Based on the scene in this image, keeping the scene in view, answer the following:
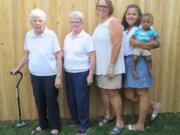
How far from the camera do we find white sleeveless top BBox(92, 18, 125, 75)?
11.1 ft

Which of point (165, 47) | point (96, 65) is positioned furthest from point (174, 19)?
point (96, 65)

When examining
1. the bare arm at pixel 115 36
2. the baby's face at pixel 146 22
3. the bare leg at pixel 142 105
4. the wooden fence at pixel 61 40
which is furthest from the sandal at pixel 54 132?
the baby's face at pixel 146 22

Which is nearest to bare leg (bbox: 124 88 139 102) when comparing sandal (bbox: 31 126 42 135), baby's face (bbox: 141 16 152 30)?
baby's face (bbox: 141 16 152 30)

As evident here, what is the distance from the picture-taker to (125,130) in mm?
3732

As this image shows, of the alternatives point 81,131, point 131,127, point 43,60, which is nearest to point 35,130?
point 81,131

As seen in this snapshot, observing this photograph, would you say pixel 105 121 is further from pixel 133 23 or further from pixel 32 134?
pixel 133 23

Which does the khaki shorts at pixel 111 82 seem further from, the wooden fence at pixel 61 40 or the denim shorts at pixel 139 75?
the wooden fence at pixel 61 40

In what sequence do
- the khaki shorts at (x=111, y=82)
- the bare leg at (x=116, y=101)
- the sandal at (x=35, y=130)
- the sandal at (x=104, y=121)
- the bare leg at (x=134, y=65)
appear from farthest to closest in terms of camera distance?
1. the sandal at (x=104, y=121)
2. the sandal at (x=35, y=130)
3. the bare leg at (x=116, y=101)
4. the khaki shorts at (x=111, y=82)
5. the bare leg at (x=134, y=65)

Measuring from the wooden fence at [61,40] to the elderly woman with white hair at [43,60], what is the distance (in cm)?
29

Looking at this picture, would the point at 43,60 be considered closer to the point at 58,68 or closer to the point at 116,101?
the point at 58,68

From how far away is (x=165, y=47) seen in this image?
3938mm

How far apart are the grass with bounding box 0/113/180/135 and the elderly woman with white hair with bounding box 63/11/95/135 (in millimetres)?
195

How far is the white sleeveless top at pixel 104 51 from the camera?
3.37m

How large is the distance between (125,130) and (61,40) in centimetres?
141
